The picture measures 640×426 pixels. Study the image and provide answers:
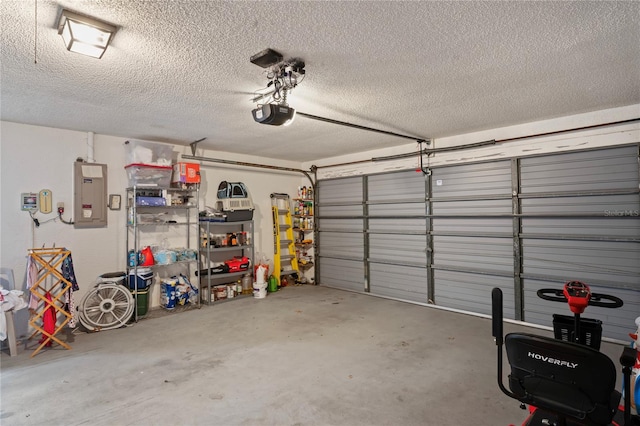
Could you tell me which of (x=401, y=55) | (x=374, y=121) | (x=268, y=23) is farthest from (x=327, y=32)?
(x=374, y=121)

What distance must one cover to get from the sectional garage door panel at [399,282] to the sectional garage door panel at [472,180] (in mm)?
1323

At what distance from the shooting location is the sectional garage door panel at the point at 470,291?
4535 mm

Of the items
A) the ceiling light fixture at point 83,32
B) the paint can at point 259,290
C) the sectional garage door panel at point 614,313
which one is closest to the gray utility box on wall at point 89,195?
the paint can at point 259,290

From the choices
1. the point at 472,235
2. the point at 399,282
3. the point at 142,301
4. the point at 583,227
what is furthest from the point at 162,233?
the point at 583,227

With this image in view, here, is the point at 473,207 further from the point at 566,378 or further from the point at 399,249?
the point at 566,378

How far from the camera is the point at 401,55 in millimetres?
2496

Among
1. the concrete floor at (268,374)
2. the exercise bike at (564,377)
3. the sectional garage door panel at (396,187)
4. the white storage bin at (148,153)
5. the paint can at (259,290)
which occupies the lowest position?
the concrete floor at (268,374)

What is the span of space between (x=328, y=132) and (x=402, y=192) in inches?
68.6

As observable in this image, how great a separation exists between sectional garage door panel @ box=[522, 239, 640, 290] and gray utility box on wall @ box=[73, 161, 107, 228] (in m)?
5.77

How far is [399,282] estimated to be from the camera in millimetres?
5707

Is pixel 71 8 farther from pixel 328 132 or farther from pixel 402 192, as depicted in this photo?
pixel 402 192

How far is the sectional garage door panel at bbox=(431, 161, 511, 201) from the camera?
4.57 meters

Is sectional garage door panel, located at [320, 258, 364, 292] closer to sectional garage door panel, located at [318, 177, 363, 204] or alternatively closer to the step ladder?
the step ladder

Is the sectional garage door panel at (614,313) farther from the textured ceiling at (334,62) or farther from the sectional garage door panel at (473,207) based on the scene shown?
the textured ceiling at (334,62)
